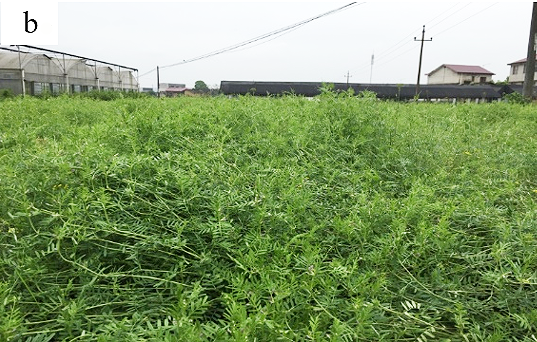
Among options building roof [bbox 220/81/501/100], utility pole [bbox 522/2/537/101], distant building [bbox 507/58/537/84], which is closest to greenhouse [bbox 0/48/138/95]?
building roof [bbox 220/81/501/100]

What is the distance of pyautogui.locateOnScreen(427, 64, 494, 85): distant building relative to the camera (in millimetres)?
41188

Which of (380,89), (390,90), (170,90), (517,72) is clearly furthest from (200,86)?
(517,72)

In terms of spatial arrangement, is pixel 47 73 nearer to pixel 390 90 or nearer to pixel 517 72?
pixel 390 90

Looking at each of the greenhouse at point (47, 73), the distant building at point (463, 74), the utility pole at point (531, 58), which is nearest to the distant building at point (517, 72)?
the distant building at point (463, 74)

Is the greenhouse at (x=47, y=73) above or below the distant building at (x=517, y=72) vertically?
below

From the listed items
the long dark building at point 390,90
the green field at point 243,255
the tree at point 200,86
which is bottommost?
the green field at point 243,255

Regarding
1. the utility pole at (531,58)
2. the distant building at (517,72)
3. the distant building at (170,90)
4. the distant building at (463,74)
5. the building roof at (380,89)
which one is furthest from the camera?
the distant building at (463,74)

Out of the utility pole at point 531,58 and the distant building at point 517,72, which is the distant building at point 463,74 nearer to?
the distant building at point 517,72

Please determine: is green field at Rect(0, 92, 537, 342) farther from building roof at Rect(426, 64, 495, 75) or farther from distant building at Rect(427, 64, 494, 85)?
building roof at Rect(426, 64, 495, 75)

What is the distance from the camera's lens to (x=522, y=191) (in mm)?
2312

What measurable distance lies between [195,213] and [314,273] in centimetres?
62

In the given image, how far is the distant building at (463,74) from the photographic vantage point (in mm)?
41188

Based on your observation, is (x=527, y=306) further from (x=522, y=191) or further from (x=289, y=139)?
(x=289, y=139)

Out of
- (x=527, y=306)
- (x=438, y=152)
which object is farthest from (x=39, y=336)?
(x=438, y=152)
